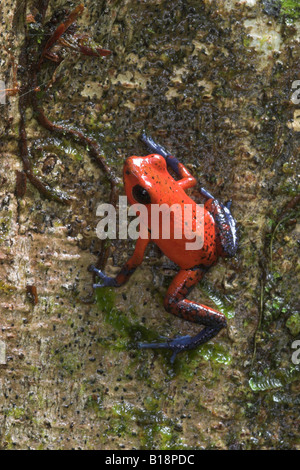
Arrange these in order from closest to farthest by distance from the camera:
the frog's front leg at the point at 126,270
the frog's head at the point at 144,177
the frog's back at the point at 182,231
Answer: the frog's head at the point at 144,177 < the frog's back at the point at 182,231 < the frog's front leg at the point at 126,270

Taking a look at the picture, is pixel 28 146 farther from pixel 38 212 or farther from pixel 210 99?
pixel 210 99

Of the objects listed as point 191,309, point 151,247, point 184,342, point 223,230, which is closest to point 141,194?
point 151,247

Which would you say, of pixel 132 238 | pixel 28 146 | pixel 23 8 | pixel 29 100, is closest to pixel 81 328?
pixel 132 238

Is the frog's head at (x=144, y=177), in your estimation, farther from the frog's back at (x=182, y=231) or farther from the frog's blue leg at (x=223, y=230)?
the frog's blue leg at (x=223, y=230)

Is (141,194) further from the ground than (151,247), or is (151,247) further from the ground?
(141,194)

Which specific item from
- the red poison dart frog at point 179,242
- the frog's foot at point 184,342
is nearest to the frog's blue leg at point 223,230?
the red poison dart frog at point 179,242

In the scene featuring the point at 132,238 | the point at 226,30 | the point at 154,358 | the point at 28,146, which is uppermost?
the point at 226,30

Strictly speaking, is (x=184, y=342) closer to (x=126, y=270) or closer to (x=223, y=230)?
(x=126, y=270)

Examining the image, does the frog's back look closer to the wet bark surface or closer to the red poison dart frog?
the red poison dart frog
